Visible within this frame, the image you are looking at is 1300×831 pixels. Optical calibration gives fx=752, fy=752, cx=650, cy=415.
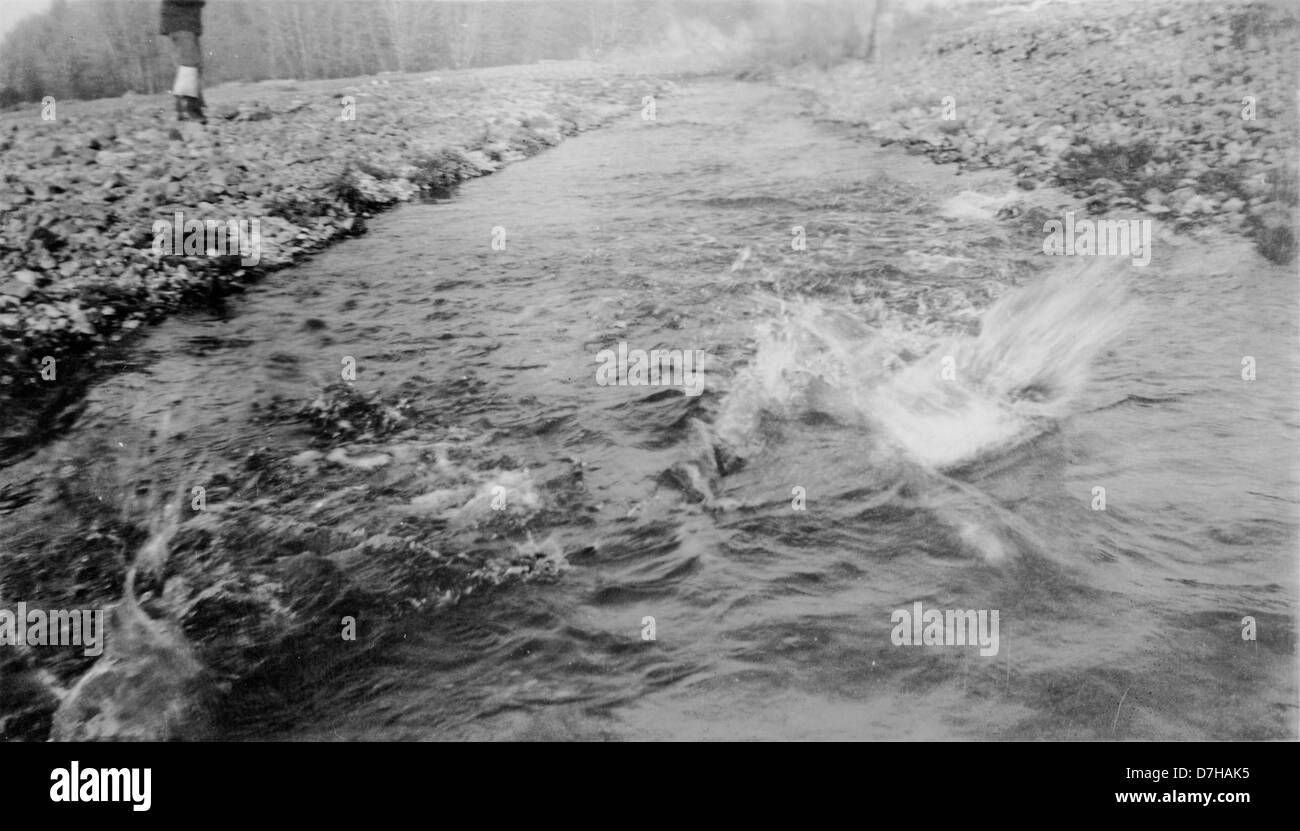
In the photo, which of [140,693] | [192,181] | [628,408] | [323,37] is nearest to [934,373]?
[628,408]

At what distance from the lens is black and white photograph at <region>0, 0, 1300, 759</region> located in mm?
2516

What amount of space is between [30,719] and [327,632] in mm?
917

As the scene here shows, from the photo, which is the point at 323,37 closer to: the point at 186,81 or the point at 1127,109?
the point at 186,81

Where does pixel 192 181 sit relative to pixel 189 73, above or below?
below

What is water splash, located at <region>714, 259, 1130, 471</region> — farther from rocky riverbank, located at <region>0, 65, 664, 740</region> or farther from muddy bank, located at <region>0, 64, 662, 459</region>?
muddy bank, located at <region>0, 64, 662, 459</region>

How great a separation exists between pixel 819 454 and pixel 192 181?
521cm

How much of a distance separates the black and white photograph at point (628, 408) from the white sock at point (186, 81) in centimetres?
7

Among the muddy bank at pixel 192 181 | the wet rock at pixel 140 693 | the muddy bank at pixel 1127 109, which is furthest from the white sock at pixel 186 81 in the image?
the muddy bank at pixel 1127 109

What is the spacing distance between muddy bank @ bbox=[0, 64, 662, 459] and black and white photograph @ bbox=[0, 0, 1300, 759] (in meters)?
0.04

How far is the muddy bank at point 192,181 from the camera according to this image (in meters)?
4.07

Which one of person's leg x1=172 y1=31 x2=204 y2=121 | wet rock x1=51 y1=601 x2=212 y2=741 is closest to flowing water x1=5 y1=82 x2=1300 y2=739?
wet rock x1=51 y1=601 x2=212 y2=741

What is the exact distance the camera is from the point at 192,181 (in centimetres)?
575

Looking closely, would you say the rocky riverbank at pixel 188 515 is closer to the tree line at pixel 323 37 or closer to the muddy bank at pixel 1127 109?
the tree line at pixel 323 37
